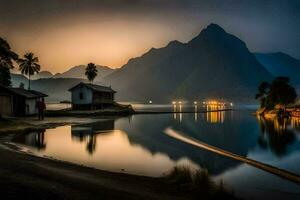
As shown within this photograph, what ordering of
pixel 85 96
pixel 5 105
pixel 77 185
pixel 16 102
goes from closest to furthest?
pixel 77 185 < pixel 5 105 < pixel 16 102 < pixel 85 96

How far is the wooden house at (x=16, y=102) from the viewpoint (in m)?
58.0

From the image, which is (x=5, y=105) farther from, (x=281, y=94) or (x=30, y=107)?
(x=281, y=94)

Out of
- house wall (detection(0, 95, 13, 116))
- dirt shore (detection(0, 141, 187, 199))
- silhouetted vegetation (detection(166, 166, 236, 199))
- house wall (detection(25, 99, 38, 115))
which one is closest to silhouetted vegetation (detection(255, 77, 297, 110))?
house wall (detection(25, 99, 38, 115))

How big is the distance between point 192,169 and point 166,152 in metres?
9.24

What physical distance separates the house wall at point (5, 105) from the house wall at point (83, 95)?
33.3 m

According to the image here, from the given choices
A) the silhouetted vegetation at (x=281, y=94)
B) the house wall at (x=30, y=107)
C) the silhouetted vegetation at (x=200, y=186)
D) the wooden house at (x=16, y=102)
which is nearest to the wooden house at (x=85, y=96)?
the wooden house at (x=16, y=102)

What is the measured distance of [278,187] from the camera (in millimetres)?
18125

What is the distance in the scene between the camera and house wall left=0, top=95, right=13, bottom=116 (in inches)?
2258


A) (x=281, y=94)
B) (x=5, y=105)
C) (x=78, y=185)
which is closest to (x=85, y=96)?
(x=5, y=105)

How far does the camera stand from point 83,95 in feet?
307

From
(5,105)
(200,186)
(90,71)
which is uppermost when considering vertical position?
(90,71)

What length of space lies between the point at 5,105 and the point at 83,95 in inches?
1404

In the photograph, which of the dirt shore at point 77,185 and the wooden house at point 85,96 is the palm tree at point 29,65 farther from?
the dirt shore at point 77,185

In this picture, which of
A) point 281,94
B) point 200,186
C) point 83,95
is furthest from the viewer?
point 281,94
